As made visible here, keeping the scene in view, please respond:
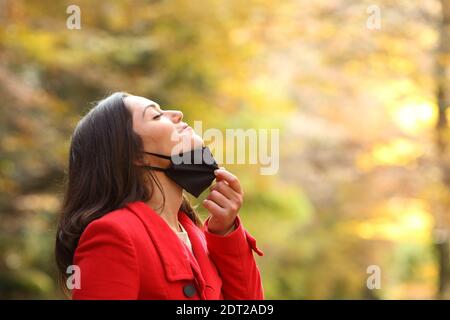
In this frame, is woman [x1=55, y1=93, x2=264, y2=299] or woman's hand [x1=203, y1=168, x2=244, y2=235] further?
woman's hand [x1=203, y1=168, x2=244, y2=235]

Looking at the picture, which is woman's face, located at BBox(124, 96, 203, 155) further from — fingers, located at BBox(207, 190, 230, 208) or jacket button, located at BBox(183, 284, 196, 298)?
jacket button, located at BBox(183, 284, 196, 298)

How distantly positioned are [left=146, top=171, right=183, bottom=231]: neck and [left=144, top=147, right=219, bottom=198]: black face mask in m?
0.02

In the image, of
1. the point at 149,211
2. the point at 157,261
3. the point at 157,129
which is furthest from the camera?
the point at 157,129

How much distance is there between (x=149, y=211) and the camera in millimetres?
2461

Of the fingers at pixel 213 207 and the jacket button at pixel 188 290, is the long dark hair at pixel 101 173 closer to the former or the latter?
the fingers at pixel 213 207

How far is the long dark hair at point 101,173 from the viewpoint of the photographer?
247 centimetres

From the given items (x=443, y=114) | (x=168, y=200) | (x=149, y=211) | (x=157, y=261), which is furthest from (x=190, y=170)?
(x=443, y=114)

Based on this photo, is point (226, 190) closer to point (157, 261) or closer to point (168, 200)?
point (168, 200)

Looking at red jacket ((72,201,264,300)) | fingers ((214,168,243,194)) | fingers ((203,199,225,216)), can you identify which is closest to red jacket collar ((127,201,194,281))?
red jacket ((72,201,264,300))

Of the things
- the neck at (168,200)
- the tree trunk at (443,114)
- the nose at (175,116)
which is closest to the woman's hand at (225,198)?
the neck at (168,200)

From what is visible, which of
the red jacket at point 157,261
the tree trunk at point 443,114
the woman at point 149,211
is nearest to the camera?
the red jacket at point 157,261

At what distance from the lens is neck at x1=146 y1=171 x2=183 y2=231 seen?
2.56 metres

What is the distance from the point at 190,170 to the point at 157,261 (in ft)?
1.31

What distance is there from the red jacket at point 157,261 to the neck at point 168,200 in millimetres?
90
